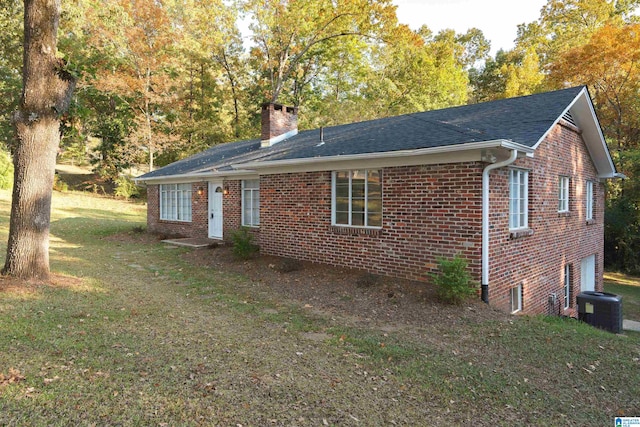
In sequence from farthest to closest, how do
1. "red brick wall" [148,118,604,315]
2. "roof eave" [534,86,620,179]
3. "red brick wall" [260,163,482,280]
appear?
"roof eave" [534,86,620,179], "red brick wall" [148,118,604,315], "red brick wall" [260,163,482,280]

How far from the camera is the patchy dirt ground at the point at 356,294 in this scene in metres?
6.56

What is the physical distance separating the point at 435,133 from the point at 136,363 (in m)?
6.87

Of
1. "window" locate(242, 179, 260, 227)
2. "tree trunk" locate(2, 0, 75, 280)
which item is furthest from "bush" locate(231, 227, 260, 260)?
"tree trunk" locate(2, 0, 75, 280)

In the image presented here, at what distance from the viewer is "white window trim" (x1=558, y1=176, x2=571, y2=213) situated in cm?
1050

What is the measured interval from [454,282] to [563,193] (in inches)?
240

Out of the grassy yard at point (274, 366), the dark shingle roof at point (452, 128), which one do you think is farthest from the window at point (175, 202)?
the grassy yard at point (274, 366)

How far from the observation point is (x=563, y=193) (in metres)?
10.7

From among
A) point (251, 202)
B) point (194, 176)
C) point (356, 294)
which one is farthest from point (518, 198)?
point (194, 176)

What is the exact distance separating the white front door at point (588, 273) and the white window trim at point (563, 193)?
2.79 meters

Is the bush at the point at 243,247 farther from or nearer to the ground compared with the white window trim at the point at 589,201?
nearer to the ground

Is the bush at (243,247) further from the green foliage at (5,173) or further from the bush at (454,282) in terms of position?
the green foliage at (5,173)

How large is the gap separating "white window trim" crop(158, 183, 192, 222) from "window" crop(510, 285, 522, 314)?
11765 millimetres

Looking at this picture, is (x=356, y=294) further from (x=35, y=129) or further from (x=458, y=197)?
(x=35, y=129)

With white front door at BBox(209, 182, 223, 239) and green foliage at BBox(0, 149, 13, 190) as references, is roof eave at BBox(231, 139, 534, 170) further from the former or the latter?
green foliage at BBox(0, 149, 13, 190)
